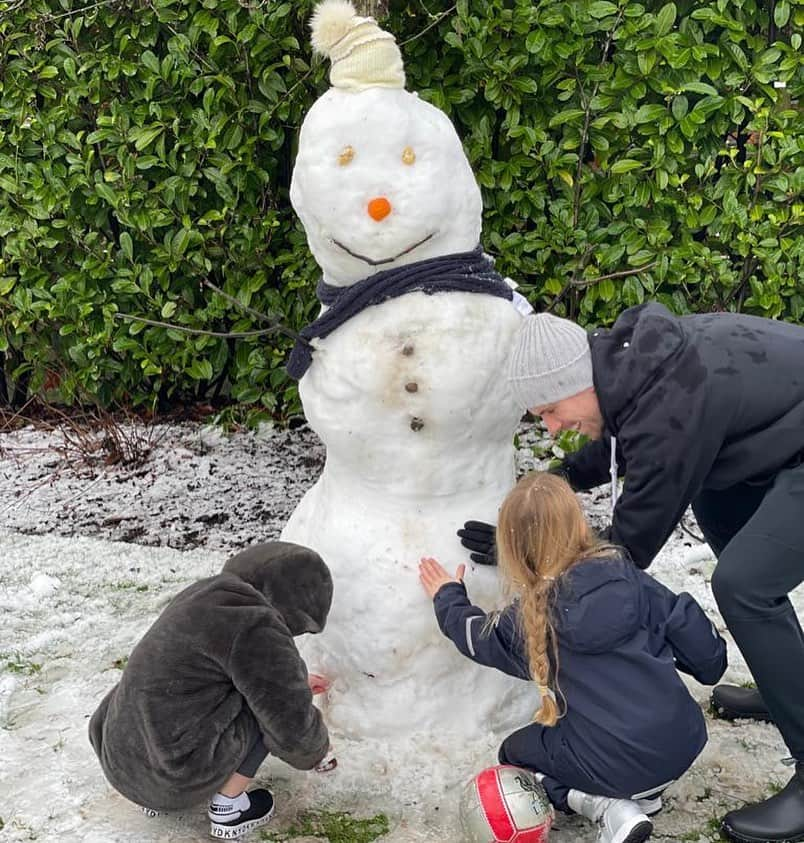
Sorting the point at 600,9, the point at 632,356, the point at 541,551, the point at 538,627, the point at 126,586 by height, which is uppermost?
the point at 600,9

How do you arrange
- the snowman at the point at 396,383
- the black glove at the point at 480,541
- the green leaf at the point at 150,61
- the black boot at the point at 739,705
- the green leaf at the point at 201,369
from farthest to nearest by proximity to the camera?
the green leaf at the point at 201,369, the green leaf at the point at 150,61, the black boot at the point at 739,705, the black glove at the point at 480,541, the snowman at the point at 396,383

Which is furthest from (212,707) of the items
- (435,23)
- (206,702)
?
(435,23)

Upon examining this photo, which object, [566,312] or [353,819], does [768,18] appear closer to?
[566,312]

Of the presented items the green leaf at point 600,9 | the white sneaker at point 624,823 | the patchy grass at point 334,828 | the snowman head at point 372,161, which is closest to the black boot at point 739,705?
the white sneaker at point 624,823

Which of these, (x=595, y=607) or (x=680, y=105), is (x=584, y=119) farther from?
(x=595, y=607)

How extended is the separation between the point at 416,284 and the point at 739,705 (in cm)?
145

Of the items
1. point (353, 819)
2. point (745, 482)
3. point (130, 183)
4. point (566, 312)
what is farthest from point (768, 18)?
point (353, 819)

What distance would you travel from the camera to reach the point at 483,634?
87.8 inches

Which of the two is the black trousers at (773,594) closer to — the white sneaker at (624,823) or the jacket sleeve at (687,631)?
the jacket sleeve at (687,631)

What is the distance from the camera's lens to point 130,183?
442 centimetres

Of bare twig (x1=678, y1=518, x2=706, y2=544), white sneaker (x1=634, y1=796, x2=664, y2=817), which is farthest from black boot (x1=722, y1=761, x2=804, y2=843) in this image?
bare twig (x1=678, y1=518, x2=706, y2=544)

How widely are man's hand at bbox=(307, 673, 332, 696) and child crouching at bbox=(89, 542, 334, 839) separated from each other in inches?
13.8

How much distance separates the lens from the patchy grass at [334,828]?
231 centimetres

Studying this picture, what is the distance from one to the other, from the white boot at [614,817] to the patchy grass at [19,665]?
5.66 ft
